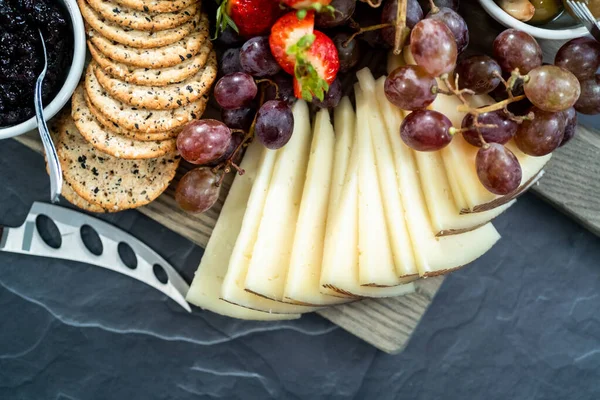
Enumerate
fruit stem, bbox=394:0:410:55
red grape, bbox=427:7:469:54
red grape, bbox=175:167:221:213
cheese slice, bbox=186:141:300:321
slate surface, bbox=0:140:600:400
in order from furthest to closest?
slate surface, bbox=0:140:600:400, cheese slice, bbox=186:141:300:321, red grape, bbox=175:167:221:213, red grape, bbox=427:7:469:54, fruit stem, bbox=394:0:410:55

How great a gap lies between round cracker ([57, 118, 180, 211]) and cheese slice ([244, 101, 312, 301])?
25cm

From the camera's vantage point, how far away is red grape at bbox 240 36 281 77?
1.18 metres

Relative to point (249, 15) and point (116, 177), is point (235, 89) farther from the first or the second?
point (116, 177)

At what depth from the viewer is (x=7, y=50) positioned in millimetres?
1165

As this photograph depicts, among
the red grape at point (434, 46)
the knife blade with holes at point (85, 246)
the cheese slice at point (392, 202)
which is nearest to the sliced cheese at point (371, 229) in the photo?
the cheese slice at point (392, 202)

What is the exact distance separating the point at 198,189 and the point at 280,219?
8.1 inches

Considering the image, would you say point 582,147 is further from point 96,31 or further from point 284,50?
point 96,31

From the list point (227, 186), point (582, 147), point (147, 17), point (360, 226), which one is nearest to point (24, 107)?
point (147, 17)

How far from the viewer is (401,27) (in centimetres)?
110

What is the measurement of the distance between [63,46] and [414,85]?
76cm

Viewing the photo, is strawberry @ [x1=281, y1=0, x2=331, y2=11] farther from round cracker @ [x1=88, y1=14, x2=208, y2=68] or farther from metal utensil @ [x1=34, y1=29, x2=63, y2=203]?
metal utensil @ [x1=34, y1=29, x2=63, y2=203]

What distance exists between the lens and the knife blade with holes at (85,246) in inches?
58.4

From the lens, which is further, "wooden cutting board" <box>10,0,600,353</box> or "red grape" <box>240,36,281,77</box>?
"wooden cutting board" <box>10,0,600,353</box>

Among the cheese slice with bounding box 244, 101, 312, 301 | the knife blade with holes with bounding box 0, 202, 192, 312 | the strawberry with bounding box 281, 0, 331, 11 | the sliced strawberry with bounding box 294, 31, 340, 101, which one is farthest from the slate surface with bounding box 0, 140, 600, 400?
the strawberry with bounding box 281, 0, 331, 11
